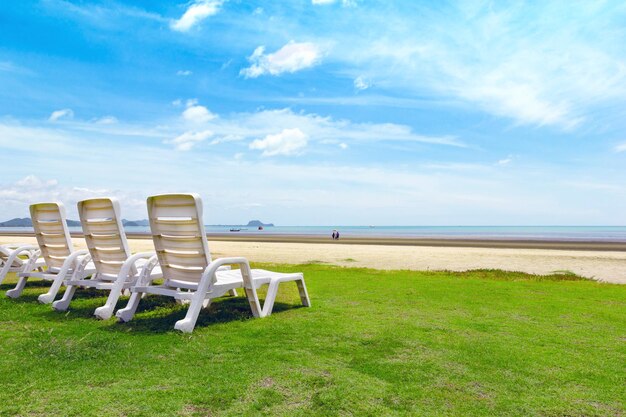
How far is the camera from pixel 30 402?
3143 millimetres

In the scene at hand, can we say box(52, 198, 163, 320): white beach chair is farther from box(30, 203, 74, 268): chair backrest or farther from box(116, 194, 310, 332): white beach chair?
box(30, 203, 74, 268): chair backrest

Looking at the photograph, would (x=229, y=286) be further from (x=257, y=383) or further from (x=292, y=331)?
(x=257, y=383)

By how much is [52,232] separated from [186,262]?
324 centimetres

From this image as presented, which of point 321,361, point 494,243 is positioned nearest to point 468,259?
point 321,361

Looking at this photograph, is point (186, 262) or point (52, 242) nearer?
point (186, 262)

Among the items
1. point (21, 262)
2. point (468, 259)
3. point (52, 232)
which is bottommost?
point (468, 259)

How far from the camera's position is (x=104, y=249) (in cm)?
659

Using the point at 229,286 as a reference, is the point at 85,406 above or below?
below

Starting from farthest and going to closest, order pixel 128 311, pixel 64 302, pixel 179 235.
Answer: pixel 64 302 < pixel 128 311 < pixel 179 235

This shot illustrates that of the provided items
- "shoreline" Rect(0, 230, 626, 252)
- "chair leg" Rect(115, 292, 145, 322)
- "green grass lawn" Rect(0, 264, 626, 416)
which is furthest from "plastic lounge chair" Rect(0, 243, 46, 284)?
"shoreline" Rect(0, 230, 626, 252)

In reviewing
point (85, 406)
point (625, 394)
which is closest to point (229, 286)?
point (85, 406)

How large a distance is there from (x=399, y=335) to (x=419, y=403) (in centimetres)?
173

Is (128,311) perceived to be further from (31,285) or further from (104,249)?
(31,285)

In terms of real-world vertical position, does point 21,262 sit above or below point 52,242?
below
